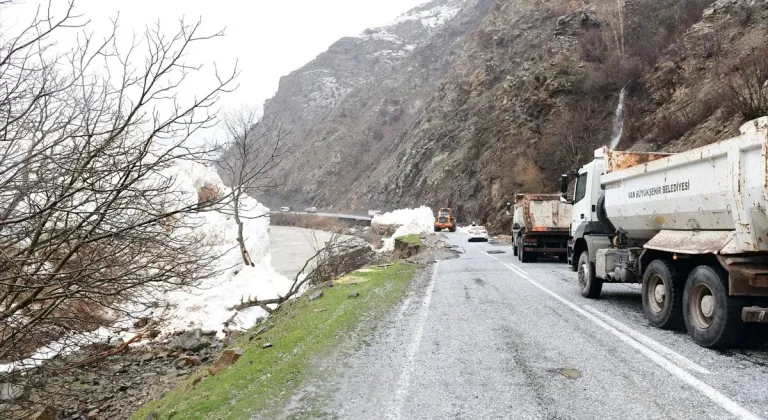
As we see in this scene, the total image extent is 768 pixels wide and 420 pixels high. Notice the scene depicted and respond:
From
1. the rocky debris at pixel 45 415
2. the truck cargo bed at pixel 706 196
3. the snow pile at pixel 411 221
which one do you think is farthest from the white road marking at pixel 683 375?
the snow pile at pixel 411 221

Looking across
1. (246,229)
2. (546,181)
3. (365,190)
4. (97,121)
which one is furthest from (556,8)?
(97,121)

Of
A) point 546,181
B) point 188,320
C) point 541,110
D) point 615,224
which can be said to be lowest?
point 188,320

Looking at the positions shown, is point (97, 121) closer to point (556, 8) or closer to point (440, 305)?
point (440, 305)

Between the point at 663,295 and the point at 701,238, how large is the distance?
132cm

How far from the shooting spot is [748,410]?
398 centimetres

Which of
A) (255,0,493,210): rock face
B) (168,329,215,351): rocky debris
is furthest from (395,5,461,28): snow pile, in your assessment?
(168,329,215,351): rocky debris

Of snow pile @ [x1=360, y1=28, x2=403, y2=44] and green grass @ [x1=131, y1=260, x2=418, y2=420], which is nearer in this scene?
green grass @ [x1=131, y1=260, x2=418, y2=420]

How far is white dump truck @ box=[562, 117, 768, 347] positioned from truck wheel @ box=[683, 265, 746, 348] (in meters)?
0.01

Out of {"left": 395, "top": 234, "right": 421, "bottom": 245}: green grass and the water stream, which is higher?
the water stream

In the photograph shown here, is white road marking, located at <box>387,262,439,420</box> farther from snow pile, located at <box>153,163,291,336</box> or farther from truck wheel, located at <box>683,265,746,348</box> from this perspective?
snow pile, located at <box>153,163,291,336</box>

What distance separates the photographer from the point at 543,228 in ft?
61.0

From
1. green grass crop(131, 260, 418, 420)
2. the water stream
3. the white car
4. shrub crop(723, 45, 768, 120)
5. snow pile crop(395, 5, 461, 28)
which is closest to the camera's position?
green grass crop(131, 260, 418, 420)

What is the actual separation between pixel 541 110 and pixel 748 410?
43.9 meters

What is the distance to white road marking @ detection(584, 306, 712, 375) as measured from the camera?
511 cm
